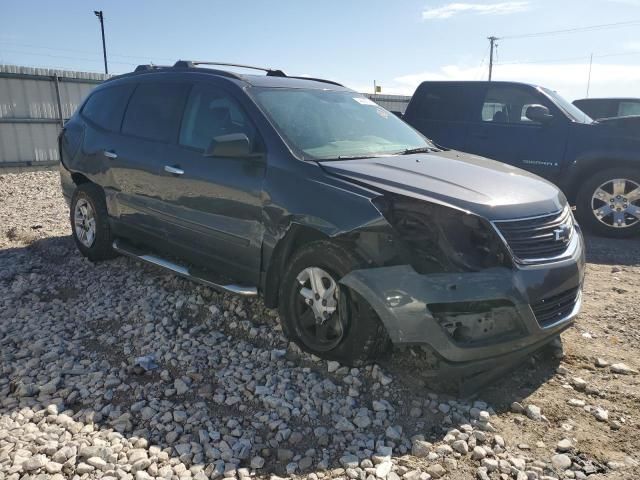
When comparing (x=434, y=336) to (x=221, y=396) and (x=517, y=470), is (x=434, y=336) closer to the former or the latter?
(x=517, y=470)

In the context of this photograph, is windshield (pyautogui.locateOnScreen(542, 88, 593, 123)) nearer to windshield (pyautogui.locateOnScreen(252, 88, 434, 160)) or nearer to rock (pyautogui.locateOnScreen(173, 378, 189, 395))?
windshield (pyautogui.locateOnScreen(252, 88, 434, 160))

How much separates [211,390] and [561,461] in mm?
1962

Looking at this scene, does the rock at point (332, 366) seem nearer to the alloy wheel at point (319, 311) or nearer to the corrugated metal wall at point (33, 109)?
the alloy wheel at point (319, 311)

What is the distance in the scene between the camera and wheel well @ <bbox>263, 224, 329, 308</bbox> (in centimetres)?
348

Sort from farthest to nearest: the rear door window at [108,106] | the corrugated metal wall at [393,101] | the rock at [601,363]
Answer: the corrugated metal wall at [393,101] < the rear door window at [108,106] < the rock at [601,363]

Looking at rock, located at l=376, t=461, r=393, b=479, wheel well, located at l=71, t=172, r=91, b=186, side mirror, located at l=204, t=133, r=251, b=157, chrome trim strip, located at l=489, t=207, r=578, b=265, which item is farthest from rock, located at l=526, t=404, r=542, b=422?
wheel well, located at l=71, t=172, r=91, b=186

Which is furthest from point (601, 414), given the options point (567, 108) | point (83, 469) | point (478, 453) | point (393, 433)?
point (567, 108)

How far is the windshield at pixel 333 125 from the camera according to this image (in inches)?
150

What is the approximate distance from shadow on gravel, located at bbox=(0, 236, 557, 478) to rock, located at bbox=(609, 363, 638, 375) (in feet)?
1.34

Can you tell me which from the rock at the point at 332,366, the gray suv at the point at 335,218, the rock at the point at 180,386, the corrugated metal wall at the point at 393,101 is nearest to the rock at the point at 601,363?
the gray suv at the point at 335,218

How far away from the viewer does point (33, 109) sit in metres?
12.6

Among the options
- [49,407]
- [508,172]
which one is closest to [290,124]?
[508,172]

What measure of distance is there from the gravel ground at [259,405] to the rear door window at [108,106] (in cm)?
178

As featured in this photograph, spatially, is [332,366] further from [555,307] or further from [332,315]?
[555,307]
